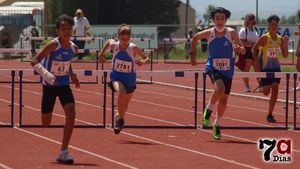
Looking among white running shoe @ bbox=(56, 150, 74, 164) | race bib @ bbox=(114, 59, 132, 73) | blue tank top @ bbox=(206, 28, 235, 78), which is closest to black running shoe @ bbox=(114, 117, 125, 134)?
race bib @ bbox=(114, 59, 132, 73)

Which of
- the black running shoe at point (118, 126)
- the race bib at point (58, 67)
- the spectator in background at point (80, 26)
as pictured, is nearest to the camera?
the race bib at point (58, 67)

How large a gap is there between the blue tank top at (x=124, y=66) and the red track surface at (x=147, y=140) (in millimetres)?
883

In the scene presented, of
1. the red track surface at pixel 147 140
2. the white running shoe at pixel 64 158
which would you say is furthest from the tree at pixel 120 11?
the white running shoe at pixel 64 158

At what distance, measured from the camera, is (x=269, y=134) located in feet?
53.6

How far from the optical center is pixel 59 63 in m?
12.8

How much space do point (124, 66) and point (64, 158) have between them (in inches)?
152

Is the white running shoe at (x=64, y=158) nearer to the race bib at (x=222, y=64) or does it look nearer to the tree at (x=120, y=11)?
the race bib at (x=222, y=64)

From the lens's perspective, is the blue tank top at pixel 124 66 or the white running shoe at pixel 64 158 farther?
the blue tank top at pixel 124 66

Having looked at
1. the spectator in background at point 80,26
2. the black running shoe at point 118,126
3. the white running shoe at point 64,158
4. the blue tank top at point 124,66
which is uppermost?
the spectator in background at point 80,26

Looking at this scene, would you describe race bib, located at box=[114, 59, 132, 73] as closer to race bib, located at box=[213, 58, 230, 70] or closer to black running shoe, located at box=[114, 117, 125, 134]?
black running shoe, located at box=[114, 117, 125, 134]

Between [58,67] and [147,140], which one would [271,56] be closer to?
[147,140]

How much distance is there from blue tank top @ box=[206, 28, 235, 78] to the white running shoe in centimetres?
377

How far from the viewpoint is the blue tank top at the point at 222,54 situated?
15.4 m

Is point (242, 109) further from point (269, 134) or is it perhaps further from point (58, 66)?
point (58, 66)
